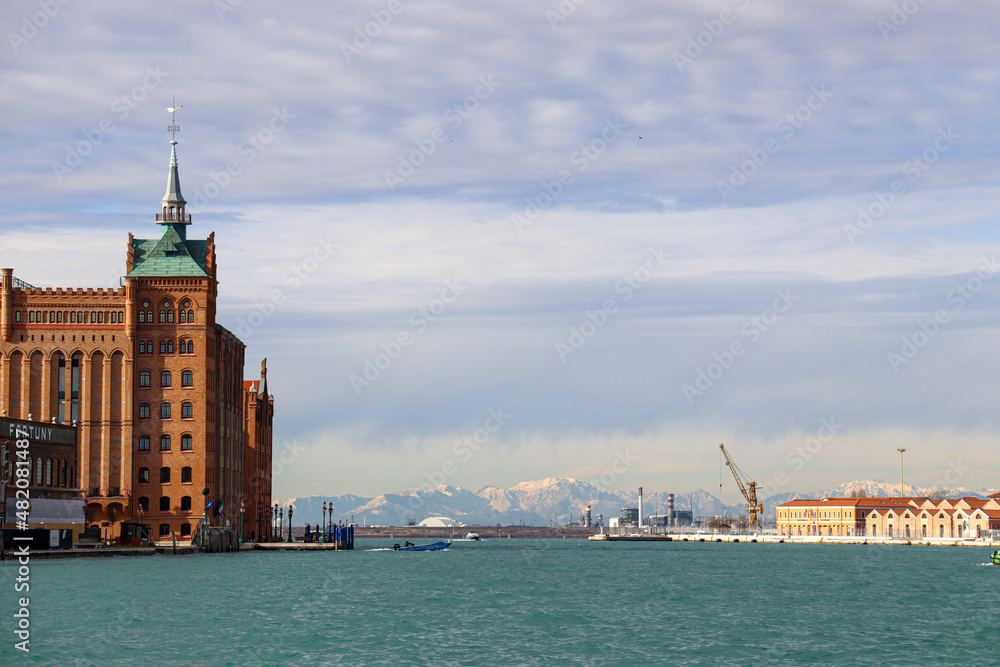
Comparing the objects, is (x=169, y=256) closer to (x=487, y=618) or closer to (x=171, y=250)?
(x=171, y=250)

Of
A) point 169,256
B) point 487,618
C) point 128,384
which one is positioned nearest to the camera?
point 487,618

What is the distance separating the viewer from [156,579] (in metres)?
97.5

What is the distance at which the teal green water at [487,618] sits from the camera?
57875 mm

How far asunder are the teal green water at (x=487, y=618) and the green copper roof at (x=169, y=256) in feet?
142

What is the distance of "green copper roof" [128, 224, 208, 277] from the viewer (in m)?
151

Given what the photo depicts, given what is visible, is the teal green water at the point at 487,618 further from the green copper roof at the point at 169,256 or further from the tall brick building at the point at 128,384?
the green copper roof at the point at 169,256

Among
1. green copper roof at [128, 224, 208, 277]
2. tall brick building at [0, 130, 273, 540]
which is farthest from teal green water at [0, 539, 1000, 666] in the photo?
green copper roof at [128, 224, 208, 277]

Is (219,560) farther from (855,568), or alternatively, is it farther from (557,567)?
(855,568)

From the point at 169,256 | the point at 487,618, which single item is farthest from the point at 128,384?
the point at 487,618

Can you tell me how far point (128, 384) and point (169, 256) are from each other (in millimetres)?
17389

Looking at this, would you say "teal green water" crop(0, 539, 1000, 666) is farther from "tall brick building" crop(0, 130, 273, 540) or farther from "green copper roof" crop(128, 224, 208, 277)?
"green copper roof" crop(128, 224, 208, 277)

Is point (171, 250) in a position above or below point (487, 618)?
above

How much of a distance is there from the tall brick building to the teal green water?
26351mm

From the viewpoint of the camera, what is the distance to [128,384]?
481 feet
